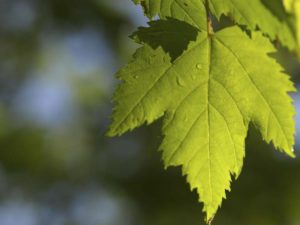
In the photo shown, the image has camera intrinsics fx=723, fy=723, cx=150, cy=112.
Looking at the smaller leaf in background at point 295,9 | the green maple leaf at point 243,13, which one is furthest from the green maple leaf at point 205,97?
the smaller leaf in background at point 295,9

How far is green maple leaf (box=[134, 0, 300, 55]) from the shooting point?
1.30m

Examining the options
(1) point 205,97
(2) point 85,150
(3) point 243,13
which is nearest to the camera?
(3) point 243,13

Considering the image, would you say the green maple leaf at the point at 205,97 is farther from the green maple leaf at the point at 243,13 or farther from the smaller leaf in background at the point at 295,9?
the smaller leaf in background at the point at 295,9

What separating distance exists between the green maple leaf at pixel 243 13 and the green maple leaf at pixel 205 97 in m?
0.03

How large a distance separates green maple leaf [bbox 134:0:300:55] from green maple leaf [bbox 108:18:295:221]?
32 mm

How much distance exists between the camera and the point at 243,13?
4.61 feet

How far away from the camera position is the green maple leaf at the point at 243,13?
1300 millimetres

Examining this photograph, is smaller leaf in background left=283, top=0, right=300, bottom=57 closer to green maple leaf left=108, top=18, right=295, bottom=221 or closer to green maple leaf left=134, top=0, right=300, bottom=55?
green maple leaf left=134, top=0, right=300, bottom=55

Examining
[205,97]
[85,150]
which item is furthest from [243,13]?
[85,150]

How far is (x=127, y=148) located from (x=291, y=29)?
8.94m

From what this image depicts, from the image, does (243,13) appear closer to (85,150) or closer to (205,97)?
(205,97)

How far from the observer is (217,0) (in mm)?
1452

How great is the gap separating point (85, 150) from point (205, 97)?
9.04m

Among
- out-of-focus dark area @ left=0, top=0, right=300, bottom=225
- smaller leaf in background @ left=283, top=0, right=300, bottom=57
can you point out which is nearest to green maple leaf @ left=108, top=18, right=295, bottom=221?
smaller leaf in background @ left=283, top=0, right=300, bottom=57
